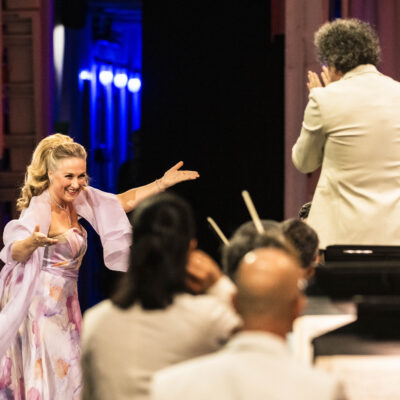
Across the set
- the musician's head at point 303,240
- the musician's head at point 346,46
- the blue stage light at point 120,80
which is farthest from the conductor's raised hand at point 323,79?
the blue stage light at point 120,80

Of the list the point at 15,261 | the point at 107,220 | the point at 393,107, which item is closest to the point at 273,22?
the point at 107,220

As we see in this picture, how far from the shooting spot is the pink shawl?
442 cm

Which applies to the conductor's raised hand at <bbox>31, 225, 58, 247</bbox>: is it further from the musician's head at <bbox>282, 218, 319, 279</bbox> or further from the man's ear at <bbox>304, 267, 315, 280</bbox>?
the man's ear at <bbox>304, 267, 315, 280</bbox>

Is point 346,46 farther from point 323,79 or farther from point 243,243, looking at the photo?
point 243,243

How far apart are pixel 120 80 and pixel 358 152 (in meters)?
7.55

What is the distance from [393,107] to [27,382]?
2.04 meters

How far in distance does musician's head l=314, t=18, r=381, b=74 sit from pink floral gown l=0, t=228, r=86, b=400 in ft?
5.32

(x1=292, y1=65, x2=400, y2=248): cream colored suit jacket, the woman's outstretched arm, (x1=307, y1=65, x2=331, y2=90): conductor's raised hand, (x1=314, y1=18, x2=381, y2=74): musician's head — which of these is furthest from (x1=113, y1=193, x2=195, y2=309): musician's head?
the woman's outstretched arm

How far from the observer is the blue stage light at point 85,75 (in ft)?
30.1

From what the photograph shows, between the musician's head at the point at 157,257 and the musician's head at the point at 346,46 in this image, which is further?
the musician's head at the point at 346,46

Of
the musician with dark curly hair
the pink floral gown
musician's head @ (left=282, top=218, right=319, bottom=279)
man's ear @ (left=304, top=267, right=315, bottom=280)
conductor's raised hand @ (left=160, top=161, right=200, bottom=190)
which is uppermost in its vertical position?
the musician with dark curly hair

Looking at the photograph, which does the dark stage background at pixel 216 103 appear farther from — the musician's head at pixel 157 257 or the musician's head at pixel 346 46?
the musician's head at pixel 157 257

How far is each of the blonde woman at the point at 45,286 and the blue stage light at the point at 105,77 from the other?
17.9 ft

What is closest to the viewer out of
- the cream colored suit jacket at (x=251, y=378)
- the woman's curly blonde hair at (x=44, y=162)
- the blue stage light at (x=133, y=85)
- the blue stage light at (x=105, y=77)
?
the cream colored suit jacket at (x=251, y=378)
